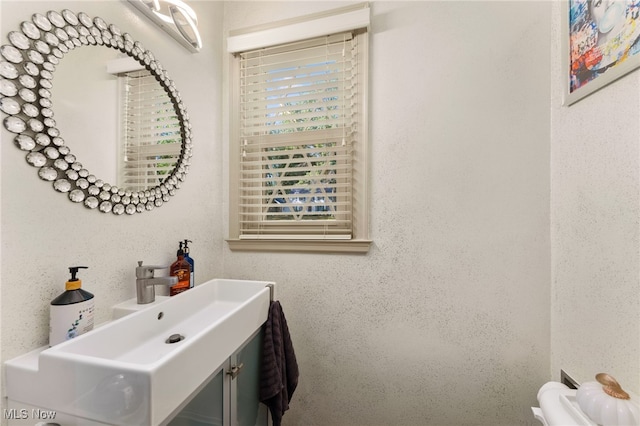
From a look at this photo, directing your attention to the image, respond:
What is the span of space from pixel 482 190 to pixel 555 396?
0.84m

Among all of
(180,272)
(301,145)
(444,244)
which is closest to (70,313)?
(180,272)

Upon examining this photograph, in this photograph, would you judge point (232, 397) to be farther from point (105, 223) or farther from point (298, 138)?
point (298, 138)

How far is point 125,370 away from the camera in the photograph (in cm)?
58

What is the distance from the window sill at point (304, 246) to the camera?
1404 millimetres

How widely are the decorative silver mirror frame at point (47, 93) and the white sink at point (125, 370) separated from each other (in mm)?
437

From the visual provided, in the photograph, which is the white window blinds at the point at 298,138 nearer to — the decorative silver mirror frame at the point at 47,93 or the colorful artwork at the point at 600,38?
the decorative silver mirror frame at the point at 47,93

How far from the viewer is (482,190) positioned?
1273 mm

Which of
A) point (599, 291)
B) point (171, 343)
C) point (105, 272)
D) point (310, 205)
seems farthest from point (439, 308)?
point (105, 272)

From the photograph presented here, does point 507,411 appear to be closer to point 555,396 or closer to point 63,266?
point 555,396

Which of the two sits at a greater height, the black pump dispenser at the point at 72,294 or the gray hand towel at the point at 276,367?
the black pump dispenser at the point at 72,294

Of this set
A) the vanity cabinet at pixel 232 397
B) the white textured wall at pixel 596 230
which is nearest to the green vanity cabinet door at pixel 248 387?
the vanity cabinet at pixel 232 397

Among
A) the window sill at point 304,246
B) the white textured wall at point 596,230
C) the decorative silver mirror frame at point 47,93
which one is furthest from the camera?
the window sill at point 304,246

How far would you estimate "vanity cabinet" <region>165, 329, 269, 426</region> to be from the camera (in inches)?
30.6

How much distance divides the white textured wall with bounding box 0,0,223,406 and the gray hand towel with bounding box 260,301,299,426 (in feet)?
1.65
